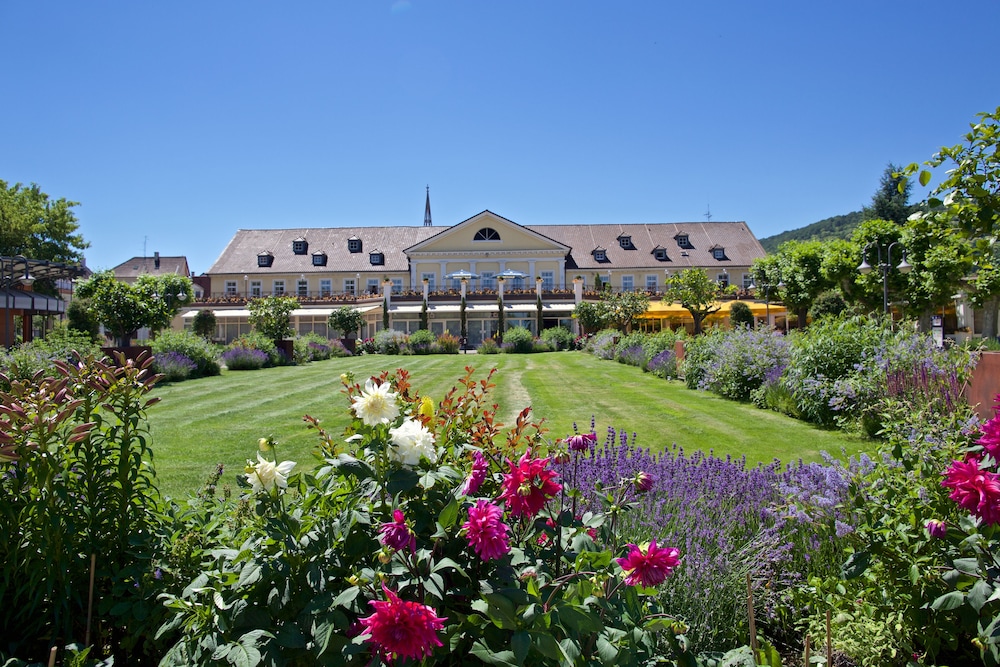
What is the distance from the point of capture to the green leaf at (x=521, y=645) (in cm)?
151

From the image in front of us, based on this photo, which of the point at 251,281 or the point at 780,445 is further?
the point at 251,281

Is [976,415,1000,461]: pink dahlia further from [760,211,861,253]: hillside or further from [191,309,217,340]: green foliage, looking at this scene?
[760,211,861,253]: hillside

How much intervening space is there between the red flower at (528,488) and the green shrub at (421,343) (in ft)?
89.3

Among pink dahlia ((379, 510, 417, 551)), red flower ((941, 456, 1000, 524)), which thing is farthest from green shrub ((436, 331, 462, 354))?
pink dahlia ((379, 510, 417, 551))

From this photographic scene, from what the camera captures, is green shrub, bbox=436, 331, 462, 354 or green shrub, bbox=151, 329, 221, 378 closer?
green shrub, bbox=151, 329, 221, 378

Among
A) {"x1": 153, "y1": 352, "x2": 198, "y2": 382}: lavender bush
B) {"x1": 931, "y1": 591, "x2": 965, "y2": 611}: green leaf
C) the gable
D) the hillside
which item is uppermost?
the hillside

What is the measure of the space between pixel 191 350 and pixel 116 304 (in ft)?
6.88

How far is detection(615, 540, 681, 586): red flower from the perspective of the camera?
171cm

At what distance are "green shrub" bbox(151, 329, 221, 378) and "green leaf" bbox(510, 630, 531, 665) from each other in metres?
16.6

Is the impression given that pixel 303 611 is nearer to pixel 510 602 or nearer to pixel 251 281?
pixel 510 602

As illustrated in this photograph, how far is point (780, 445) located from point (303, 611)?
6.50m

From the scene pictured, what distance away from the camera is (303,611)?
1772mm

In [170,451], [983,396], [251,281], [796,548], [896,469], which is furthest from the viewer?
[251,281]

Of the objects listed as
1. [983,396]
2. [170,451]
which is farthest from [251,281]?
[983,396]
